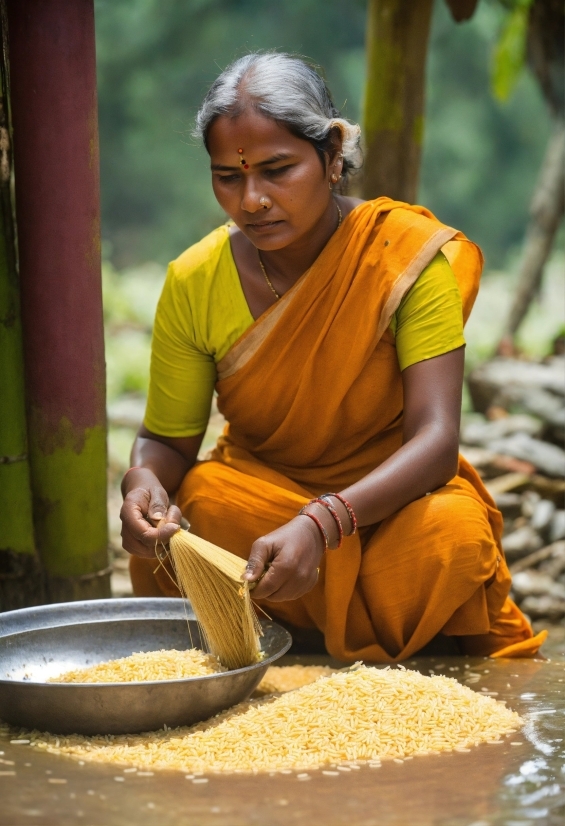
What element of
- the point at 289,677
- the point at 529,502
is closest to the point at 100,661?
the point at 289,677

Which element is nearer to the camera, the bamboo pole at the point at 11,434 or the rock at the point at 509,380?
the bamboo pole at the point at 11,434

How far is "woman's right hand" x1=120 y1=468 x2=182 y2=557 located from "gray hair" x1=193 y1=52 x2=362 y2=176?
0.95 metres

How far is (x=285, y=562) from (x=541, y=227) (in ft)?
20.0

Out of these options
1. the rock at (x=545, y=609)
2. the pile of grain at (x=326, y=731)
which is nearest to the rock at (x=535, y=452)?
the rock at (x=545, y=609)

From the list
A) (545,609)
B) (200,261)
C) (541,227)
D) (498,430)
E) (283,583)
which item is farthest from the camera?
(541,227)

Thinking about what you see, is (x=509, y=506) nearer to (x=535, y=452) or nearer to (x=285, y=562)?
(x=535, y=452)

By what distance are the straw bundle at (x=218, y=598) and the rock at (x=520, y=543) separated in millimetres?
2531

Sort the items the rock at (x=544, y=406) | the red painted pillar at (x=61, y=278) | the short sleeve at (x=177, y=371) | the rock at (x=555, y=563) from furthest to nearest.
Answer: the rock at (x=544, y=406)
the rock at (x=555, y=563)
the short sleeve at (x=177, y=371)
the red painted pillar at (x=61, y=278)

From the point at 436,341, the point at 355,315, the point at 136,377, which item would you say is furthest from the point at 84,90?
the point at 136,377

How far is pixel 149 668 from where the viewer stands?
2545mm

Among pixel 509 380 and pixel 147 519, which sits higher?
pixel 147 519

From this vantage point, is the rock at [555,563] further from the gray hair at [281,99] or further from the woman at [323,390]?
the gray hair at [281,99]

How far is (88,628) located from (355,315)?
113 centimetres

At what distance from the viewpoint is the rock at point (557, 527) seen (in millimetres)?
4980
